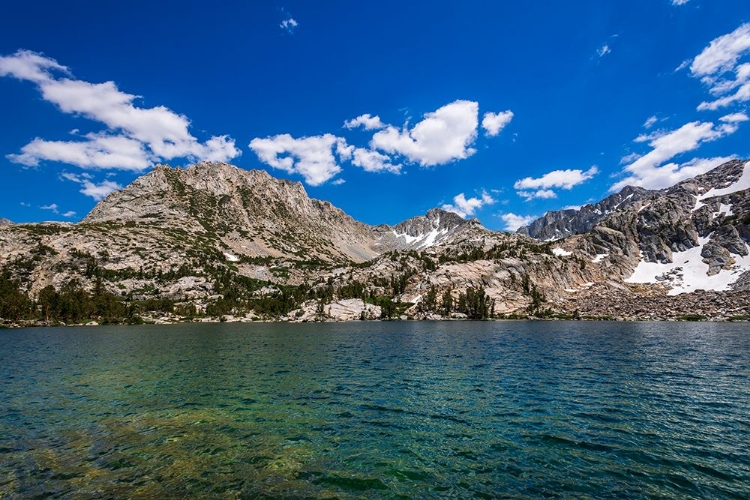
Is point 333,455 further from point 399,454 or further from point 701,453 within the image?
point 701,453

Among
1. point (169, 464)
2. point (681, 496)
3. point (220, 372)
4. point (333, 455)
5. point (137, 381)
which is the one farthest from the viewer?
point (220, 372)

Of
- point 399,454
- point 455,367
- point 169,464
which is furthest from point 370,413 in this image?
point 455,367

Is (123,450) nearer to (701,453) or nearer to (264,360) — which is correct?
(701,453)

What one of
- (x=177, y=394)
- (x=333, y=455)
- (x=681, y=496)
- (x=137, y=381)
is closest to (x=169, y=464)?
(x=333, y=455)

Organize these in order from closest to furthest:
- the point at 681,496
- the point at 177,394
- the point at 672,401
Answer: the point at 681,496
the point at 672,401
the point at 177,394

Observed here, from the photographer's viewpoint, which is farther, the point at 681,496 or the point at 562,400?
the point at 562,400

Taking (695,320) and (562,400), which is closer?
(562,400)

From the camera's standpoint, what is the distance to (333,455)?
2280 centimetres

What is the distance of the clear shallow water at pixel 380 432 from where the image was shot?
18.9 meters

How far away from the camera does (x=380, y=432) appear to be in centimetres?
2702

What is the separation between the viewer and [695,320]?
193750mm

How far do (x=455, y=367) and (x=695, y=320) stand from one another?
20702cm

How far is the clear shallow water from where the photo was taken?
18.9 m

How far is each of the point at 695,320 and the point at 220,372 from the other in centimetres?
23378
